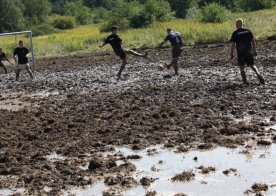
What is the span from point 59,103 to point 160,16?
1357 inches

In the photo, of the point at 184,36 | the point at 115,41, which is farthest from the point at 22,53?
the point at 184,36

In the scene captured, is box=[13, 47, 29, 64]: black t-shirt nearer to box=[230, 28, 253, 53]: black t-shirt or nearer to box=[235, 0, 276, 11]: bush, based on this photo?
box=[230, 28, 253, 53]: black t-shirt

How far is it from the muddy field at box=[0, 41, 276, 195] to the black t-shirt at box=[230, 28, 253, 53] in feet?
3.33

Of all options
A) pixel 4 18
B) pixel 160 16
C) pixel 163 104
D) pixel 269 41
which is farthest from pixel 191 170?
pixel 4 18

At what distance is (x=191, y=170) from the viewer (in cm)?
828

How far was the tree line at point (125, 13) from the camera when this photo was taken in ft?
149

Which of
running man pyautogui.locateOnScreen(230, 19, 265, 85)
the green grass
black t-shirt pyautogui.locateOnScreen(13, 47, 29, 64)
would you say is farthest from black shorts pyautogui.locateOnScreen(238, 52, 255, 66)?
the green grass

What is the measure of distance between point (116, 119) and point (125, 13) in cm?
3629

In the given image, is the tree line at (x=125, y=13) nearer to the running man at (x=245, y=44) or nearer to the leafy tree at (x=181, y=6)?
the leafy tree at (x=181, y=6)

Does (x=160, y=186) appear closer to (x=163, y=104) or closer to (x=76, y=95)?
(x=163, y=104)

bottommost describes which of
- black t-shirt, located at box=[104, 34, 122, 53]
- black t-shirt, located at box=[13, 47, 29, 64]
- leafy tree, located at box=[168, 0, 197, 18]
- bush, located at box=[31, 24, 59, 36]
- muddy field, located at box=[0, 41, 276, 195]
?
bush, located at box=[31, 24, 59, 36]

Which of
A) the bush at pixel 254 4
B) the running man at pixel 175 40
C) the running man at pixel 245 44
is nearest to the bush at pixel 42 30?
the bush at pixel 254 4

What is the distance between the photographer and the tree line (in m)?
45.4

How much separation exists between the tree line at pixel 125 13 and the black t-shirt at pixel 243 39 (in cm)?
2420
